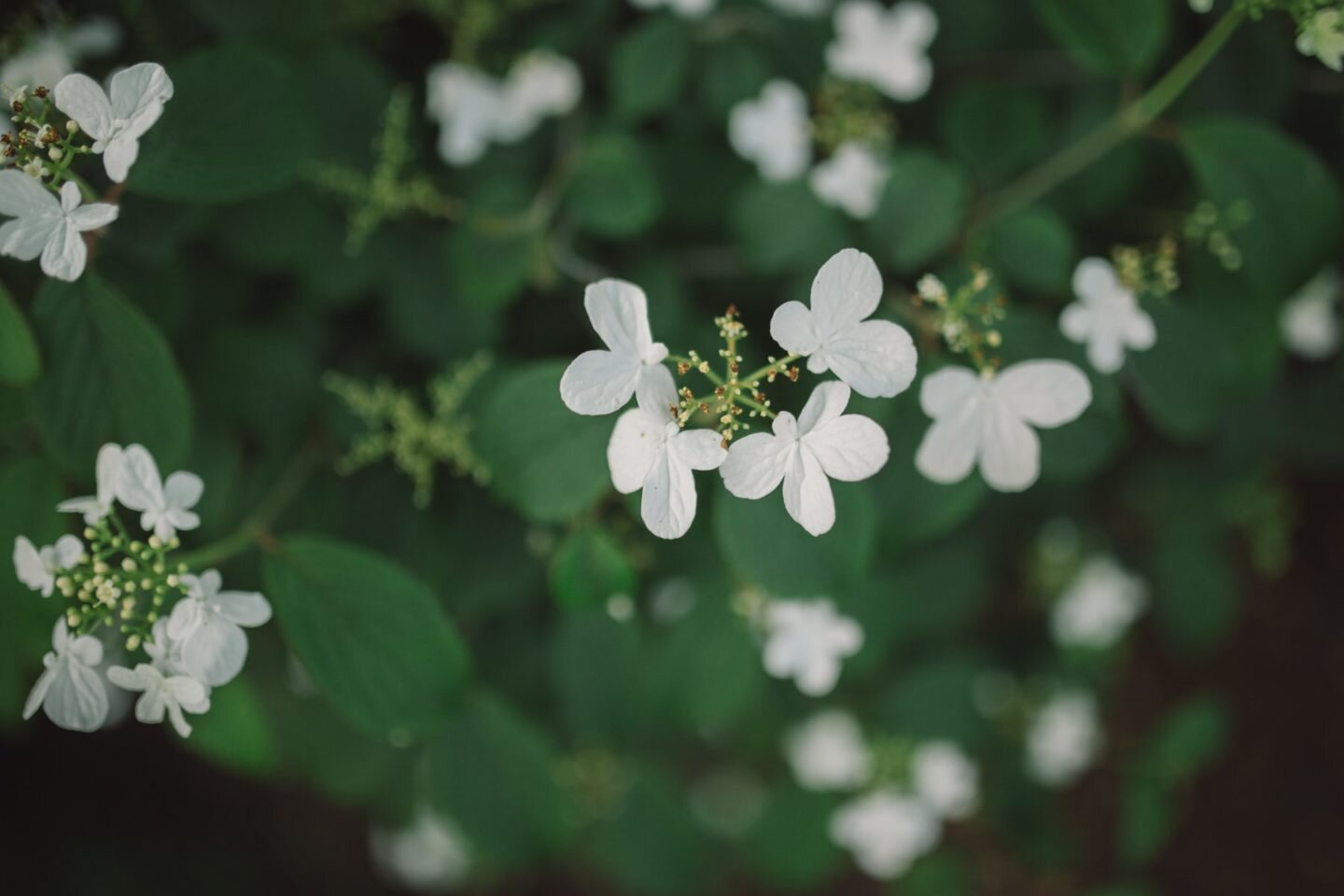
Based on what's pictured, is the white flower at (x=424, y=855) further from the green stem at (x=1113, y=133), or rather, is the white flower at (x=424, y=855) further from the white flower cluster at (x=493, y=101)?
the green stem at (x=1113, y=133)

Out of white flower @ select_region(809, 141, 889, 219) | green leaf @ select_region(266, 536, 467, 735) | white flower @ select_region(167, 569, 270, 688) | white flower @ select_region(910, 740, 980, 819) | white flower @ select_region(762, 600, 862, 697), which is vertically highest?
white flower @ select_region(809, 141, 889, 219)

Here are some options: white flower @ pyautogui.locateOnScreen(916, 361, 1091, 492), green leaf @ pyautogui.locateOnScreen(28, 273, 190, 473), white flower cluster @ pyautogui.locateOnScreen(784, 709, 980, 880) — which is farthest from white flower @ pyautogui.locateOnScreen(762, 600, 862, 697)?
green leaf @ pyautogui.locateOnScreen(28, 273, 190, 473)

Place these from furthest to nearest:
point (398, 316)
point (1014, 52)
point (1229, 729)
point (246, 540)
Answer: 1. point (1229, 729)
2. point (1014, 52)
3. point (398, 316)
4. point (246, 540)

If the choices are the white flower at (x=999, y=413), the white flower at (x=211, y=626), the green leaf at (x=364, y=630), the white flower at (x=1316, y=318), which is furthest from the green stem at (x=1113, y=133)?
the white flower at (x=211, y=626)

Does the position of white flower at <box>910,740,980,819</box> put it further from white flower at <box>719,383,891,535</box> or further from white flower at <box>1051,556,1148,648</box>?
white flower at <box>719,383,891,535</box>

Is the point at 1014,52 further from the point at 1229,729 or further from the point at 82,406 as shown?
the point at 1229,729

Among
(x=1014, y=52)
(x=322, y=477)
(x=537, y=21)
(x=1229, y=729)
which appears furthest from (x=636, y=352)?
(x=1229, y=729)
